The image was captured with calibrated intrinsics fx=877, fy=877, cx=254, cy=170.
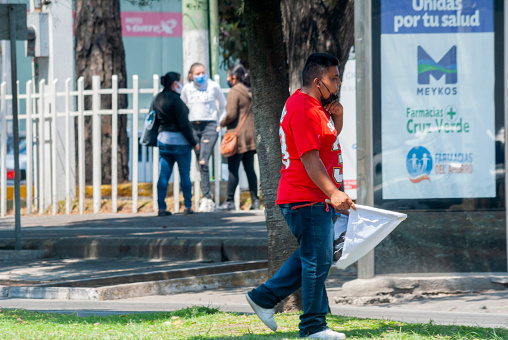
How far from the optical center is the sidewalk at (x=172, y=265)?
677cm

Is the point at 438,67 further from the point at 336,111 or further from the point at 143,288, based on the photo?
the point at 143,288

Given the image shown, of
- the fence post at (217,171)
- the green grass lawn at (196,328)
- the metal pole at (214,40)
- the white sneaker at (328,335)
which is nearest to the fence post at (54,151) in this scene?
the fence post at (217,171)

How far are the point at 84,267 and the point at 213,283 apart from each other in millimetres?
1509

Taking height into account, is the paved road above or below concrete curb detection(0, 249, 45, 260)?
above

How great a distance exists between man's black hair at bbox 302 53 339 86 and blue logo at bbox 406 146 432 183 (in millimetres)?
2660

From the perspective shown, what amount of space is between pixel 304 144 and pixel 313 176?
0.58 ft

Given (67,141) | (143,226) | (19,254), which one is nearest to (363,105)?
(19,254)

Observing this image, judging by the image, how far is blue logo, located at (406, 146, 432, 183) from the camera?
24.2ft

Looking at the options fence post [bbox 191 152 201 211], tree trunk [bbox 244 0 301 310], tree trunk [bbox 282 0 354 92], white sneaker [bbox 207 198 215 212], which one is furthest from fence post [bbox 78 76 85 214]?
tree trunk [bbox 244 0 301 310]

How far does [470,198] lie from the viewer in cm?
743

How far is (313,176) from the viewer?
182 inches

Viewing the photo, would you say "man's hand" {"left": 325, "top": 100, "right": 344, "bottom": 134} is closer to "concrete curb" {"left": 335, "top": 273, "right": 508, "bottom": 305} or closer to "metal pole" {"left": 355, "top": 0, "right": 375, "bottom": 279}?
"metal pole" {"left": 355, "top": 0, "right": 375, "bottom": 279}

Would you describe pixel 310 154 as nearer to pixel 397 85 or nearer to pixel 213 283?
pixel 397 85

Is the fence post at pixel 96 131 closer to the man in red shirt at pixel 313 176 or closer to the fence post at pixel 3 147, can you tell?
the fence post at pixel 3 147
